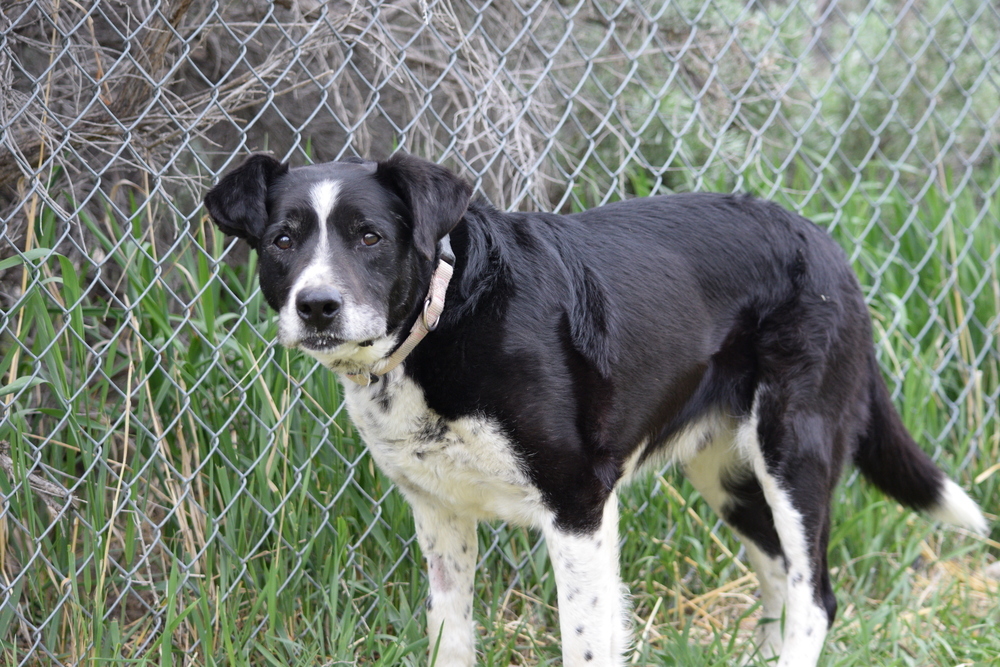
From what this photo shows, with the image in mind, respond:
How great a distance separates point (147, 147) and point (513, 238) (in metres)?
1.07

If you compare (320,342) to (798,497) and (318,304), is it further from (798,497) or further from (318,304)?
(798,497)

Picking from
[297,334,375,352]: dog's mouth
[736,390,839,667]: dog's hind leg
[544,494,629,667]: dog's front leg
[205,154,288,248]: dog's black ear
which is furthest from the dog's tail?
[205,154,288,248]: dog's black ear

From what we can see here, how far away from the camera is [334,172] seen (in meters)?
2.18

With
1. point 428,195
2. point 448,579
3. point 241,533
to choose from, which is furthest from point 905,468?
point 241,533

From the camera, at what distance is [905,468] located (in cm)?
282

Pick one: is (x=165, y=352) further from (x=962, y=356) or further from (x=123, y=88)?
(x=962, y=356)

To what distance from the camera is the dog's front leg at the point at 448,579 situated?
246 cm

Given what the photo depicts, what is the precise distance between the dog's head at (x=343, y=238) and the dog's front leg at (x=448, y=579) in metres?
0.51

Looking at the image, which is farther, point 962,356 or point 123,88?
point 962,356

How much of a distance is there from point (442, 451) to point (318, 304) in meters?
0.49

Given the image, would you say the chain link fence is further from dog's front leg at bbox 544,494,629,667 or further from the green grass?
dog's front leg at bbox 544,494,629,667

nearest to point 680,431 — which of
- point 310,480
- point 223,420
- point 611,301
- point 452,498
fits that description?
point 611,301

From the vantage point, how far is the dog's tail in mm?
2818

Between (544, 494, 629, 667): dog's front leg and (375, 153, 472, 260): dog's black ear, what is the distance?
0.75 metres
